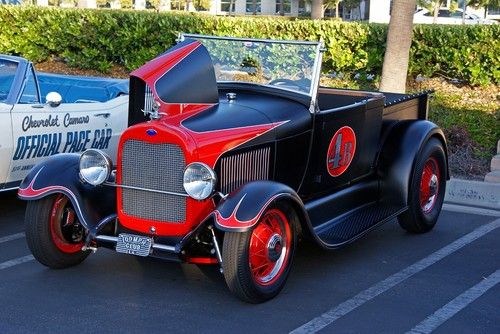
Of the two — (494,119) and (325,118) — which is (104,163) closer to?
(325,118)

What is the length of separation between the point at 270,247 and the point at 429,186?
2.58 meters

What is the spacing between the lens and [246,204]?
5.03 metres

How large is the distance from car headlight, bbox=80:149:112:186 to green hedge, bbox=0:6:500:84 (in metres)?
7.87

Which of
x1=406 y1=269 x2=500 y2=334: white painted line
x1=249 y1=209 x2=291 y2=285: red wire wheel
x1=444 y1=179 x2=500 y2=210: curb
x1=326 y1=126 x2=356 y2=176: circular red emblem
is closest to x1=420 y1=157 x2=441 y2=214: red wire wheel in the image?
x1=326 y1=126 x2=356 y2=176: circular red emblem

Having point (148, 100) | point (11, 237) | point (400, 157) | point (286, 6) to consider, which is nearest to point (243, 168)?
point (148, 100)

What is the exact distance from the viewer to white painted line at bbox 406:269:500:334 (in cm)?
493

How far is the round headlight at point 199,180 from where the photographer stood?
5113 millimetres

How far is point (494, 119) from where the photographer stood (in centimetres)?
1080

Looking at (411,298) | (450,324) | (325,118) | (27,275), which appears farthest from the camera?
(325,118)

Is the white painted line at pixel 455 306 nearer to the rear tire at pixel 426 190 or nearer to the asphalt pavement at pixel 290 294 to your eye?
the asphalt pavement at pixel 290 294

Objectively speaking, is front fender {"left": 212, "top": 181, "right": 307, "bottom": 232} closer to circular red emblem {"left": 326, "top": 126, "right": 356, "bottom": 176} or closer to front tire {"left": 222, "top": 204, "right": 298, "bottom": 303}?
front tire {"left": 222, "top": 204, "right": 298, "bottom": 303}

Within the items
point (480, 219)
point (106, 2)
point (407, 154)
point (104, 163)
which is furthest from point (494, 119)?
point (106, 2)

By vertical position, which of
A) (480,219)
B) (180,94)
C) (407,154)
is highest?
(180,94)

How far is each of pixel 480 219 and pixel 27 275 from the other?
4.41m
